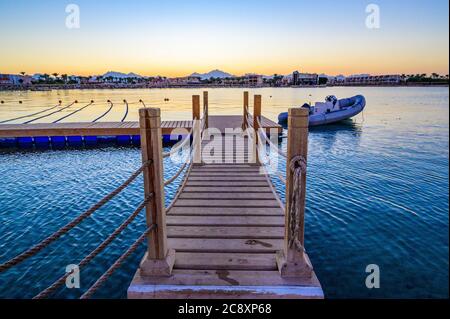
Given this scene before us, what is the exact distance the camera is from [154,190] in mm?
2779

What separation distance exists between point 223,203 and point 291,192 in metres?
2.80

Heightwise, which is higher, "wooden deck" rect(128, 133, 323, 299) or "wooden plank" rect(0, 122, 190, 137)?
"wooden plank" rect(0, 122, 190, 137)

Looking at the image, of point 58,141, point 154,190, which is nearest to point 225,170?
point 154,190

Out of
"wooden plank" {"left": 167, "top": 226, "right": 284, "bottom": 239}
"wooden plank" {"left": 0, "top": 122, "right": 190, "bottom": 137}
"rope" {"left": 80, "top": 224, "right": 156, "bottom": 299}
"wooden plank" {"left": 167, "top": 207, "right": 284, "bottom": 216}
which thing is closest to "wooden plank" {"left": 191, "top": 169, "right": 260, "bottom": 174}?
"wooden plank" {"left": 167, "top": 207, "right": 284, "bottom": 216}

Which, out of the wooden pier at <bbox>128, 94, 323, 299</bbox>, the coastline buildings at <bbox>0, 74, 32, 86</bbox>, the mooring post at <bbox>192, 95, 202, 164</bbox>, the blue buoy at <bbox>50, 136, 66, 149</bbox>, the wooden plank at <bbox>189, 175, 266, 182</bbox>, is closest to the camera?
the wooden pier at <bbox>128, 94, 323, 299</bbox>

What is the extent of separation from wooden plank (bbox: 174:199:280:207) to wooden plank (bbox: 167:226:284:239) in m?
0.92

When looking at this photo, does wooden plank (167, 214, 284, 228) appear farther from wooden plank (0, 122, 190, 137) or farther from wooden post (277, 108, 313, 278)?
wooden plank (0, 122, 190, 137)

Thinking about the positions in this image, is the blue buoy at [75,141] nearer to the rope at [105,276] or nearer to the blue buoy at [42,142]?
the blue buoy at [42,142]

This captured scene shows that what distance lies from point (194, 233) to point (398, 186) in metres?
9.96

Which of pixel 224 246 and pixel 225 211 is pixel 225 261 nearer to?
pixel 224 246

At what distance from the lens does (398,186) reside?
35.4 ft

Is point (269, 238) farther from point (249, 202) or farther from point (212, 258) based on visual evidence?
point (249, 202)

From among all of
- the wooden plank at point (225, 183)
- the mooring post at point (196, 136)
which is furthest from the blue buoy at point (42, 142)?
the wooden plank at point (225, 183)

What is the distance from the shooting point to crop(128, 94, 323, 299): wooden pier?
8.92 ft
